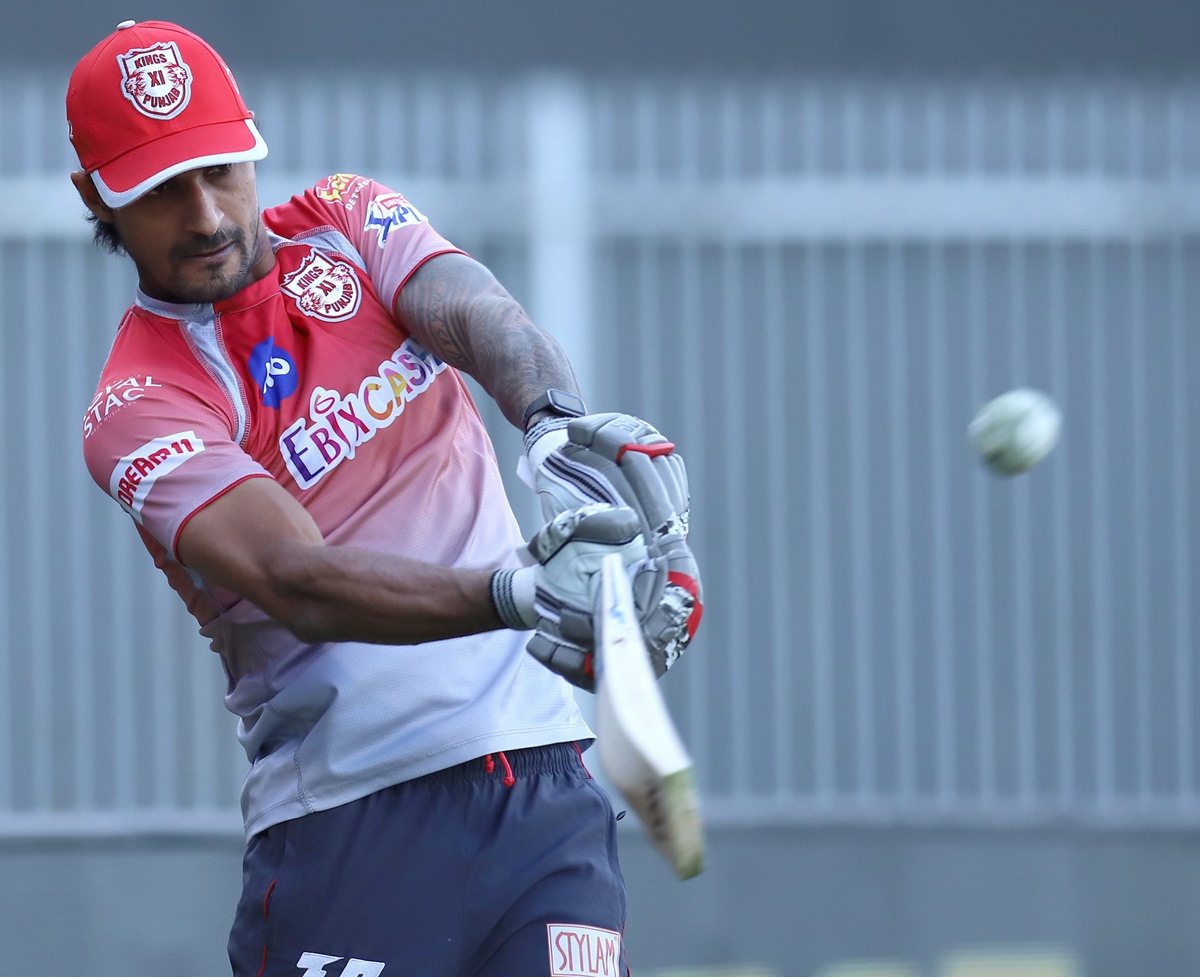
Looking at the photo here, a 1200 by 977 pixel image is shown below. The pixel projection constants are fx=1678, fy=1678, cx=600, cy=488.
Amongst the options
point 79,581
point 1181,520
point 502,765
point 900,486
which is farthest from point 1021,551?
point 502,765

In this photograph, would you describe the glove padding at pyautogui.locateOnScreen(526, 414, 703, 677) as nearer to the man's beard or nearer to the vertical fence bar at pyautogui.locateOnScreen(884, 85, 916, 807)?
the man's beard

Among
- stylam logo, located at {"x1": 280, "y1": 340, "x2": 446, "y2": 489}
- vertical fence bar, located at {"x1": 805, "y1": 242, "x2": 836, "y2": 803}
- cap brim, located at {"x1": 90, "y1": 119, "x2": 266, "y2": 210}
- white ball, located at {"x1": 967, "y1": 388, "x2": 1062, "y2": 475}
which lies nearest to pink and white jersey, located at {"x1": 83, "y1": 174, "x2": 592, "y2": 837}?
stylam logo, located at {"x1": 280, "y1": 340, "x2": 446, "y2": 489}

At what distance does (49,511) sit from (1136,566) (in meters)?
3.81

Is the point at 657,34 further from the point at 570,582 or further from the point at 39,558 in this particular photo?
the point at 570,582

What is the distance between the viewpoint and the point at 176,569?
2.86 metres

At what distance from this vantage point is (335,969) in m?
2.72

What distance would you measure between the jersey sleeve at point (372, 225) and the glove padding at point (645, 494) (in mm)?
536

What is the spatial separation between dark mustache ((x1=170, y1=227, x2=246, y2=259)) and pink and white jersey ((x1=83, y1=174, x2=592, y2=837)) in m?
0.11

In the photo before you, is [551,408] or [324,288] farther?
[324,288]

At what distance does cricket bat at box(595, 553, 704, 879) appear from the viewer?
6.91ft

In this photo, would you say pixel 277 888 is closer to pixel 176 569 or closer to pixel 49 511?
pixel 176 569

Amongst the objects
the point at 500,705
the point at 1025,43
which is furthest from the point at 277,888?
the point at 1025,43

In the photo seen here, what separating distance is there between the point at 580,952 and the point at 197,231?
131 cm

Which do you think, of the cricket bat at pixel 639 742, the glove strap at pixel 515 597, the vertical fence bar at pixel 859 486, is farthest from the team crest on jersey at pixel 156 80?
the vertical fence bar at pixel 859 486
